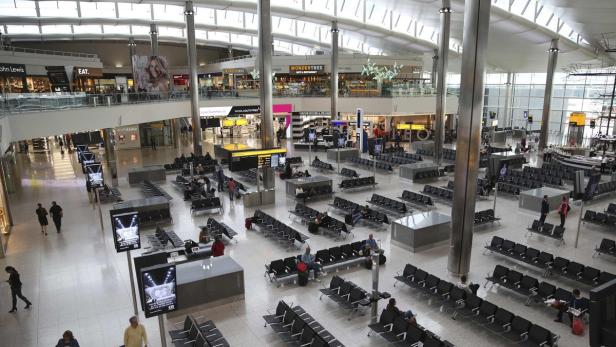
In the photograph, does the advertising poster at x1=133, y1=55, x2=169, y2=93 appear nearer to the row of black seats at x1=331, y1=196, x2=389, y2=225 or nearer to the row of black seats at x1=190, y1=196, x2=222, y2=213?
the row of black seats at x1=190, y1=196, x2=222, y2=213

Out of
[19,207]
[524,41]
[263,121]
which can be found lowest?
[19,207]

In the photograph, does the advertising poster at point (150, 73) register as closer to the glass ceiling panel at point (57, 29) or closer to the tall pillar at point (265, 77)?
the tall pillar at point (265, 77)

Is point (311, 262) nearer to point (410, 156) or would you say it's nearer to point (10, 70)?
point (10, 70)

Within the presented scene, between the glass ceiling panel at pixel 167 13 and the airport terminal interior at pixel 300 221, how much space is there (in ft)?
3.39

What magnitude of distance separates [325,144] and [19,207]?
22.5 metres

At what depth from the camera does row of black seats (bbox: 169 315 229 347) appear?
8.80 metres

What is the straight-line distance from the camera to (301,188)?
69.3 ft

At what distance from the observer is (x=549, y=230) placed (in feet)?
50.1

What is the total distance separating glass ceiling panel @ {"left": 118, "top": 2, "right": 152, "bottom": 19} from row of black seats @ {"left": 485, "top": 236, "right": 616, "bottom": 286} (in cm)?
3636

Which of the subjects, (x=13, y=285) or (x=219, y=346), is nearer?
(x=219, y=346)

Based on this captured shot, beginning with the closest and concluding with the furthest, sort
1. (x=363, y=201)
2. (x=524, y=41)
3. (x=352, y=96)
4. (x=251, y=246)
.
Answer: (x=251, y=246) → (x=363, y=201) → (x=524, y=41) → (x=352, y=96)

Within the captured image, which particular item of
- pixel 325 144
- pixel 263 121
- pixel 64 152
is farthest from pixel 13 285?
pixel 64 152

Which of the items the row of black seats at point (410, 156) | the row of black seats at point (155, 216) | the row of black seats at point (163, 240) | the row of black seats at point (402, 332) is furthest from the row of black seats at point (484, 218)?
the row of black seats at point (410, 156)

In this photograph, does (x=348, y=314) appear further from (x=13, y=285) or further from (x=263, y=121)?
(x=263, y=121)
